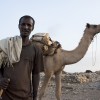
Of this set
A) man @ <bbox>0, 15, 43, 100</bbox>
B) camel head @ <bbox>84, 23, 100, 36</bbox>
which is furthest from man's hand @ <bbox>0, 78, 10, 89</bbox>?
camel head @ <bbox>84, 23, 100, 36</bbox>

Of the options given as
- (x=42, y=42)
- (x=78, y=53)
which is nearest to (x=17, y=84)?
(x=42, y=42)

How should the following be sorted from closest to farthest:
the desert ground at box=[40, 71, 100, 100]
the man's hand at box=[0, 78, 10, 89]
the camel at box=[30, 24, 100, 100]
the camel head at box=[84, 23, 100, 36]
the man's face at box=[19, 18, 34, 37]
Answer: the man's hand at box=[0, 78, 10, 89], the man's face at box=[19, 18, 34, 37], the camel at box=[30, 24, 100, 100], the camel head at box=[84, 23, 100, 36], the desert ground at box=[40, 71, 100, 100]

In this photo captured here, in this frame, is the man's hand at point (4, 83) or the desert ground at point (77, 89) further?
the desert ground at point (77, 89)

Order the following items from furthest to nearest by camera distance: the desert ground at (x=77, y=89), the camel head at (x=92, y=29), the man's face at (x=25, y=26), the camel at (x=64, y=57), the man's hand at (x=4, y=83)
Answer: the desert ground at (x=77, y=89)
the camel head at (x=92, y=29)
the camel at (x=64, y=57)
the man's face at (x=25, y=26)
the man's hand at (x=4, y=83)

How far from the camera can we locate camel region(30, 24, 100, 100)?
38.6 feet

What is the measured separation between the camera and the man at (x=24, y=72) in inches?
162

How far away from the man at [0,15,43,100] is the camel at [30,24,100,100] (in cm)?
728

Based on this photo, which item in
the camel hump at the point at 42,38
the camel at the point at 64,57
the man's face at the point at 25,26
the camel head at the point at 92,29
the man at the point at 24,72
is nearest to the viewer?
the man at the point at 24,72

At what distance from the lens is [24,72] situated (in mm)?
4180

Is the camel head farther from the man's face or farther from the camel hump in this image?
the man's face

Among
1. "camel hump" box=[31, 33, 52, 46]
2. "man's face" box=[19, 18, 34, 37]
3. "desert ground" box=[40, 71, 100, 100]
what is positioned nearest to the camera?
"man's face" box=[19, 18, 34, 37]

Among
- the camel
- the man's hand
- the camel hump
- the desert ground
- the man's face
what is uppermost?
the man's face

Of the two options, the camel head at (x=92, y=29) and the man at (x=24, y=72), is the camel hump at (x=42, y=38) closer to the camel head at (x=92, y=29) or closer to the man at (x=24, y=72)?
the camel head at (x=92, y=29)

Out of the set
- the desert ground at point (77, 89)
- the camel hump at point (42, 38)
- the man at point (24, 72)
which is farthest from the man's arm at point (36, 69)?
the desert ground at point (77, 89)
